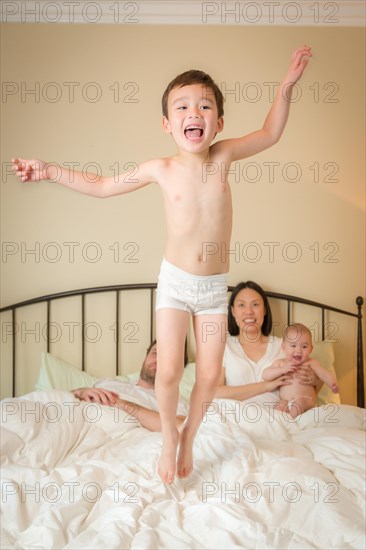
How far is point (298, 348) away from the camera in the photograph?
2830 mm

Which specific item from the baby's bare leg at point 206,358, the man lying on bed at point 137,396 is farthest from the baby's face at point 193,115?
the man lying on bed at point 137,396

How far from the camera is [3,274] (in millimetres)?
3299

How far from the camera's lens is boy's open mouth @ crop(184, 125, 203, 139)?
1.23 metres

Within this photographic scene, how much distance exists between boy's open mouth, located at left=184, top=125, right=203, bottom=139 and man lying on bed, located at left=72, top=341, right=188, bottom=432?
1544 mm

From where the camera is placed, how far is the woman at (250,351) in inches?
110

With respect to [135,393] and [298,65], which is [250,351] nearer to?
[135,393]

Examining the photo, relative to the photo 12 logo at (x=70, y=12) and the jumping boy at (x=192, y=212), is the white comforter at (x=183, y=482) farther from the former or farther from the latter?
the photo 12 logo at (x=70, y=12)

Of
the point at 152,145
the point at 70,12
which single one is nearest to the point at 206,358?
the point at 152,145

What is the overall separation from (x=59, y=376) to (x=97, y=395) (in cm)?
50

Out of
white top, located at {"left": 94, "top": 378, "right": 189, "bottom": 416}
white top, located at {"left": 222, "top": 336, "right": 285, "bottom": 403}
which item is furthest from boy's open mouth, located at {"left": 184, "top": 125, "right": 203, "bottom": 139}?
white top, located at {"left": 222, "top": 336, "right": 285, "bottom": 403}

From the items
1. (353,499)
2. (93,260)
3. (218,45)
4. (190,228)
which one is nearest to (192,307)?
(190,228)

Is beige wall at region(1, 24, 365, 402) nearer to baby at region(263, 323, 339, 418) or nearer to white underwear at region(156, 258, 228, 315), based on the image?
baby at region(263, 323, 339, 418)

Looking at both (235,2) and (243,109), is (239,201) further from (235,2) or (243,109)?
(235,2)

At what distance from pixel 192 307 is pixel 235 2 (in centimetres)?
224
